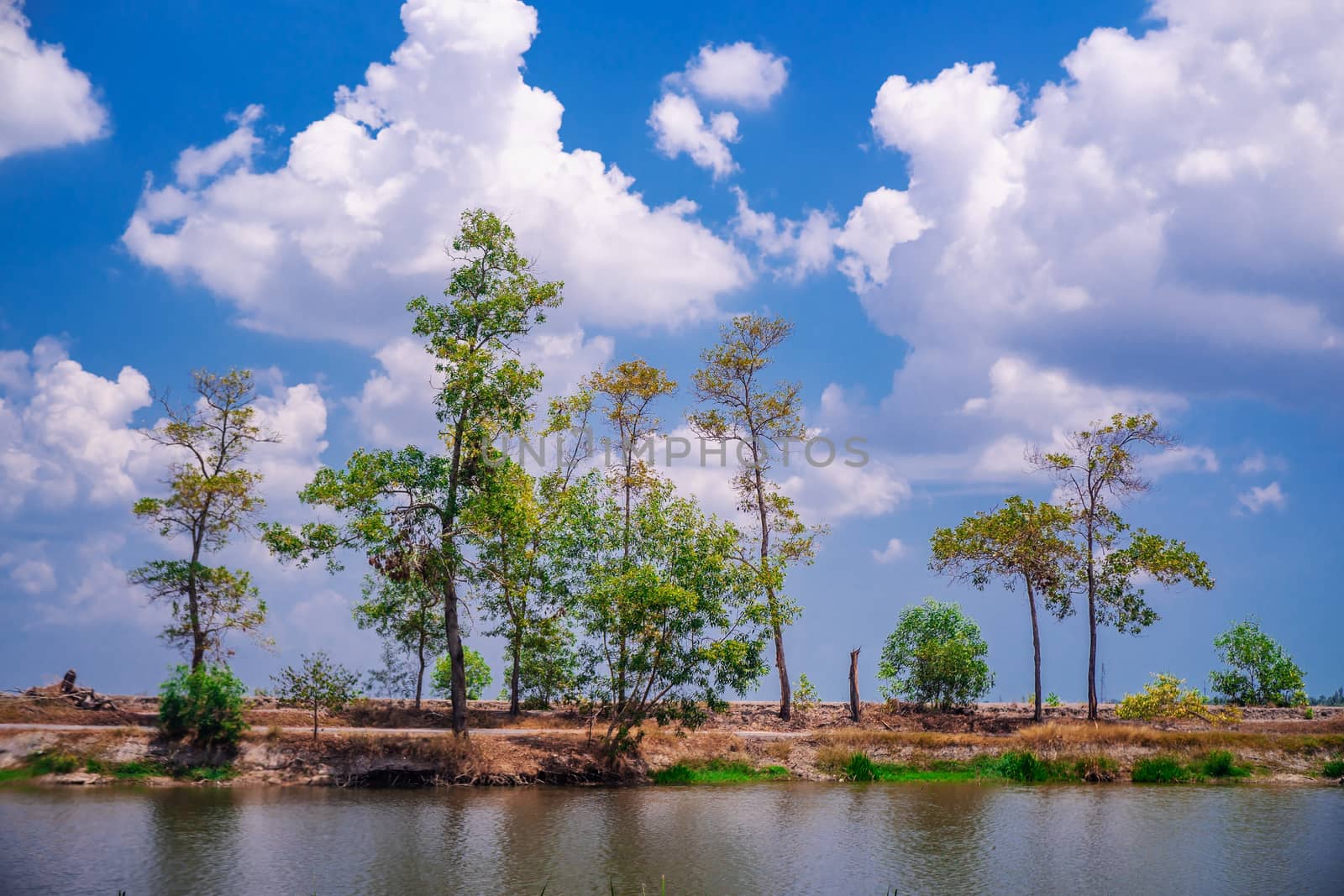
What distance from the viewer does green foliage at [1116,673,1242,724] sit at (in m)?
44.3

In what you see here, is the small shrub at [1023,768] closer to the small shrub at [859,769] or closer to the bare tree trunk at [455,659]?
the small shrub at [859,769]

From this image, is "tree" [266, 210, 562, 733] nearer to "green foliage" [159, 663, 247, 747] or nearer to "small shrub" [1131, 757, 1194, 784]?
"green foliage" [159, 663, 247, 747]

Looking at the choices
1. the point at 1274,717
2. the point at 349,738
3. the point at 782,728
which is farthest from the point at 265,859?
the point at 1274,717

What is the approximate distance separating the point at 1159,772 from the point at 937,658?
37.7 feet

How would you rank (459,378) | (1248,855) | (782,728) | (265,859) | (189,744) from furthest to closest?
(782,728), (459,378), (189,744), (1248,855), (265,859)

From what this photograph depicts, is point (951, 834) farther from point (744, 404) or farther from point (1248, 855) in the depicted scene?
point (744, 404)

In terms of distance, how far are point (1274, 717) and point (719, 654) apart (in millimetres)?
31756

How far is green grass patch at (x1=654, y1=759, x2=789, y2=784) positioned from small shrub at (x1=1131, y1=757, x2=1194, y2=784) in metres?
14.0

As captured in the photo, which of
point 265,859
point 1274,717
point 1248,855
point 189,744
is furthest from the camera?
point 1274,717

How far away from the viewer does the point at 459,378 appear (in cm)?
3603

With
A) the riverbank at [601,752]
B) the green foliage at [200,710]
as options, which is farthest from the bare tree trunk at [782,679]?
the green foliage at [200,710]

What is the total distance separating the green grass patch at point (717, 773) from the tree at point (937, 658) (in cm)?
1219

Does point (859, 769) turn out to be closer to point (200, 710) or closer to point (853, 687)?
point (853, 687)

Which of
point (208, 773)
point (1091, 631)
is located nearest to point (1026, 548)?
point (1091, 631)
